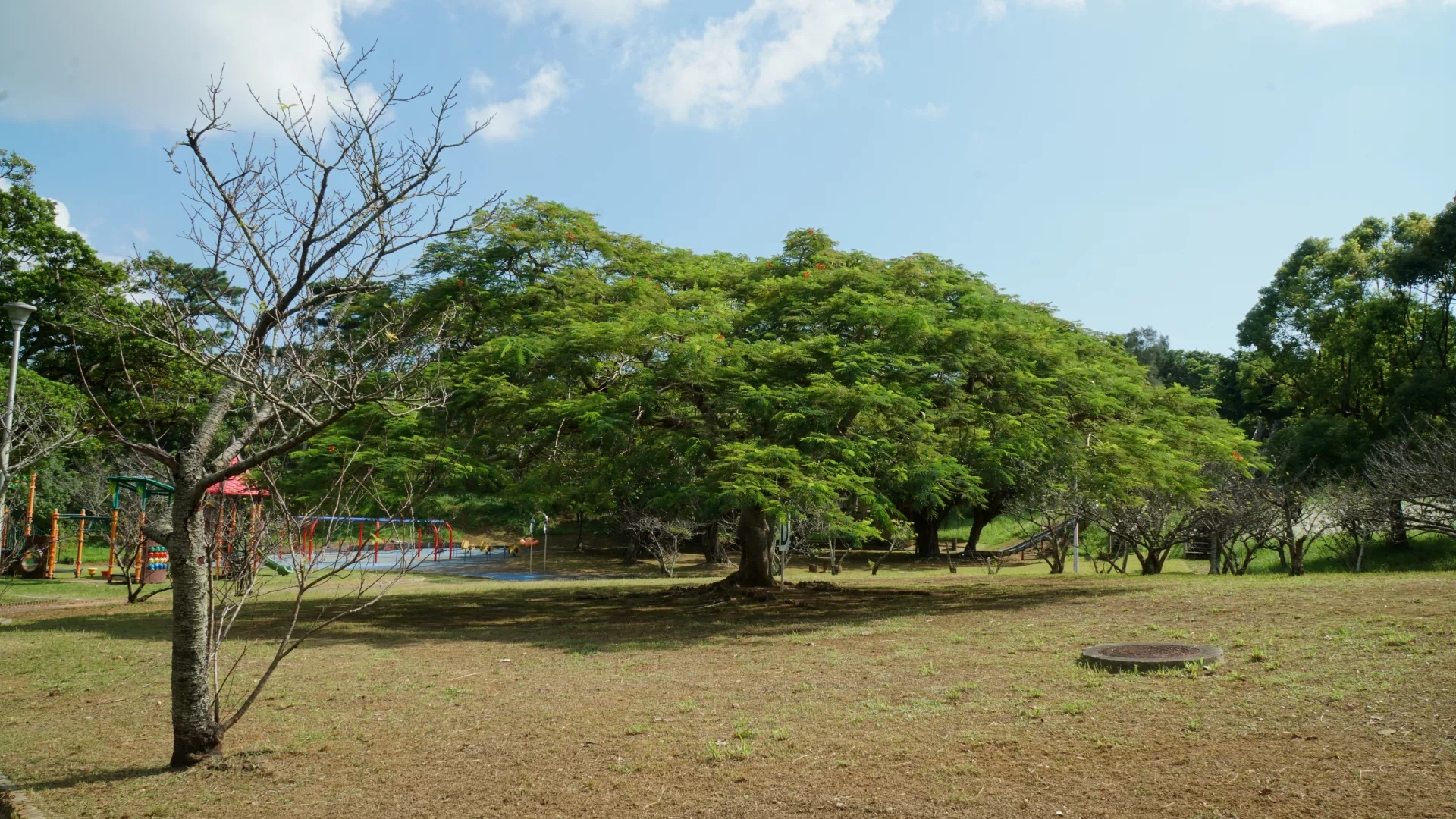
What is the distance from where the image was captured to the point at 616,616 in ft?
→ 45.8

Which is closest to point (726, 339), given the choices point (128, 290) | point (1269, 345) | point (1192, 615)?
point (1192, 615)

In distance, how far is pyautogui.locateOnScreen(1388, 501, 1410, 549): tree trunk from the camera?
57.0ft

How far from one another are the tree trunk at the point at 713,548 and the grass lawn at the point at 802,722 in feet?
55.1

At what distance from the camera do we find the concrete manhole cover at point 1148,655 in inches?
275

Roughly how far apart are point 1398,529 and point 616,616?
1573 cm

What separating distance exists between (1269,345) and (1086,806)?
99.8 ft

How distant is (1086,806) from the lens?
420cm

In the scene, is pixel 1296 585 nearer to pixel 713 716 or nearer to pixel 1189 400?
pixel 1189 400

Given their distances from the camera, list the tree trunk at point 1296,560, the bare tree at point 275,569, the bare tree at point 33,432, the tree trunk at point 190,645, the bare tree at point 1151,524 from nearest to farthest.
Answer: the tree trunk at point 190,645, the bare tree at point 275,569, the bare tree at point 33,432, the tree trunk at point 1296,560, the bare tree at point 1151,524

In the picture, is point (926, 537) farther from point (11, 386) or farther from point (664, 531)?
point (11, 386)

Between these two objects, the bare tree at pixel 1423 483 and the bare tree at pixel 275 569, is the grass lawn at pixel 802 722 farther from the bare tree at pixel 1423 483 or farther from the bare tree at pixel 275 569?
the bare tree at pixel 1423 483

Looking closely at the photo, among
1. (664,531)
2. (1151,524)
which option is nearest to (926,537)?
(664,531)

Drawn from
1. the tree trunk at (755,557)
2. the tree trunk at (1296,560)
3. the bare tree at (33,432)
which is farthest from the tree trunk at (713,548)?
the bare tree at (33,432)

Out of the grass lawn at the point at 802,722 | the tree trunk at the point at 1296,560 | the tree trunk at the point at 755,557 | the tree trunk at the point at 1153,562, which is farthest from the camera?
the tree trunk at the point at 1153,562
